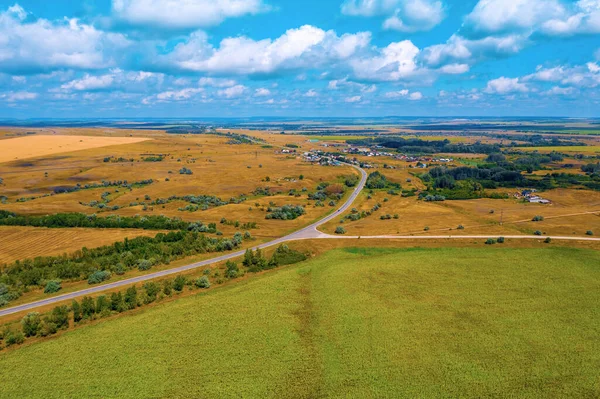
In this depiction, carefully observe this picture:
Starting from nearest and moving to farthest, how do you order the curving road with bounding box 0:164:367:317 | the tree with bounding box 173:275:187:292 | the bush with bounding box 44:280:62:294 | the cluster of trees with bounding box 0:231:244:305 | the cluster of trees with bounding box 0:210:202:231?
the curving road with bounding box 0:164:367:317
the bush with bounding box 44:280:62:294
the tree with bounding box 173:275:187:292
the cluster of trees with bounding box 0:231:244:305
the cluster of trees with bounding box 0:210:202:231

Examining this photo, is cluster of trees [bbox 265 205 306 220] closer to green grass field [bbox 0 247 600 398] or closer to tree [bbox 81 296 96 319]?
green grass field [bbox 0 247 600 398]

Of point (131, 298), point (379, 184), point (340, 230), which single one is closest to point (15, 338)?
point (131, 298)

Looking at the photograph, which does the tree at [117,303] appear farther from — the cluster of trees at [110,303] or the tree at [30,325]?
the tree at [30,325]

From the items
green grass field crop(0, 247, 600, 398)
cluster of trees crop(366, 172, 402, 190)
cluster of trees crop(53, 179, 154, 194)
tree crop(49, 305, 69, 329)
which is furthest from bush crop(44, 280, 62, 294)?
cluster of trees crop(366, 172, 402, 190)

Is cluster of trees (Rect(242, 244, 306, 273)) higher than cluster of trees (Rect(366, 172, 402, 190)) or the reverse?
the reverse

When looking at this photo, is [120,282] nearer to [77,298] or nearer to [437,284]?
[77,298]

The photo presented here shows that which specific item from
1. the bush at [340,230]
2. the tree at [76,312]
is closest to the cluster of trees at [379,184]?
the bush at [340,230]
